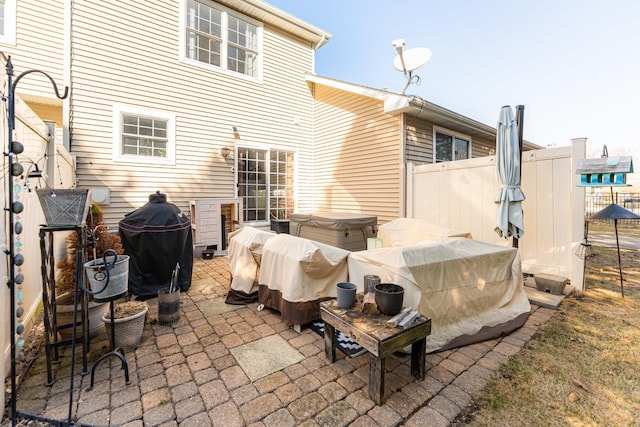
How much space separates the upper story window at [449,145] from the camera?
22.7 feet

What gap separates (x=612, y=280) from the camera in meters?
4.54

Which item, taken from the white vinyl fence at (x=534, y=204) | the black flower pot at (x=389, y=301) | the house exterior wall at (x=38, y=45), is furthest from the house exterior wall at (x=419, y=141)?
the house exterior wall at (x=38, y=45)

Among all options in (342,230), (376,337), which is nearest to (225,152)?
(342,230)

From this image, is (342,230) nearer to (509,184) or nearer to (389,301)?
(509,184)

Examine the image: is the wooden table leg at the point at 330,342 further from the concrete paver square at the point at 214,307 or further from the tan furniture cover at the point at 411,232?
the tan furniture cover at the point at 411,232

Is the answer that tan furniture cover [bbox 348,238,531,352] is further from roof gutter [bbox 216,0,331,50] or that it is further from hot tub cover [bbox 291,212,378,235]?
roof gutter [bbox 216,0,331,50]

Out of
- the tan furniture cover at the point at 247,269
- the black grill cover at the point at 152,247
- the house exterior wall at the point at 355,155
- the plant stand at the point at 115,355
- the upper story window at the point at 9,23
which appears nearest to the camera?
the plant stand at the point at 115,355

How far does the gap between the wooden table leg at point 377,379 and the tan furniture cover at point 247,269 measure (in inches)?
79.0

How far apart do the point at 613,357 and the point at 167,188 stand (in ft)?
24.5

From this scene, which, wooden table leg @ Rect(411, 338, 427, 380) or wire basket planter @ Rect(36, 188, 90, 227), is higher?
wire basket planter @ Rect(36, 188, 90, 227)

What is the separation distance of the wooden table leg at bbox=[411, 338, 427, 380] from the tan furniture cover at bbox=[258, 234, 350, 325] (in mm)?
1018

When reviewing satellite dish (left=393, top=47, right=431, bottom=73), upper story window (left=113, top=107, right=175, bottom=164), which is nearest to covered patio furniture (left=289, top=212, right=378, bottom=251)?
satellite dish (left=393, top=47, right=431, bottom=73)

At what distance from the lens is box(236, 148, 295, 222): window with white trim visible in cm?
747

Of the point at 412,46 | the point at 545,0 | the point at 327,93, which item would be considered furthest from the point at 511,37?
the point at 327,93
